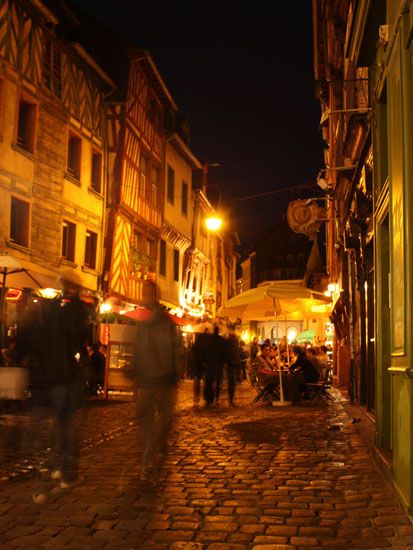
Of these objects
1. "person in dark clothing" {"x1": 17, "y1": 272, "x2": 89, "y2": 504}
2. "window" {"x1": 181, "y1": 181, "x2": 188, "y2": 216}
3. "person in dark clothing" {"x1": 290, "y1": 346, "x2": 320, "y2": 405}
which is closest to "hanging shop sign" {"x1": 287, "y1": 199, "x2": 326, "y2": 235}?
"person in dark clothing" {"x1": 290, "y1": 346, "x2": 320, "y2": 405}

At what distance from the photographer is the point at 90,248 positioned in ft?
75.5

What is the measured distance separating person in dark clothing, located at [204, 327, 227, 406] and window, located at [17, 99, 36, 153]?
7488mm

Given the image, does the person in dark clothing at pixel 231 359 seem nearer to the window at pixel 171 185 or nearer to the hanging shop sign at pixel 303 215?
the hanging shop sign at pixel 303 215

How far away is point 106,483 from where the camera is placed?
6457 mm

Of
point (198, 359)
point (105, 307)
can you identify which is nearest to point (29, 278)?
point (198, 359)

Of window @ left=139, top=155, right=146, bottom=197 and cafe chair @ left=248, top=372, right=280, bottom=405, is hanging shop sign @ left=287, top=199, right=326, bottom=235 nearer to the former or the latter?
window @ left=139, top=155, right=146, bottom=197

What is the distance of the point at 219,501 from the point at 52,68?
1654 cm

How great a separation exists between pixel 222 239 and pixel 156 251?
20.9m

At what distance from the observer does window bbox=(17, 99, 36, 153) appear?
18.9m

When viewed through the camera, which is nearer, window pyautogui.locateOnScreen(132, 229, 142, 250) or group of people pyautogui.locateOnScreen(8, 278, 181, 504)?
group of people pyautogui.locateOnScreen(8, 278, 181, 504)

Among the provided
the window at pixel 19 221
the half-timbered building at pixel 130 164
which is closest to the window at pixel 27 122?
the window at pixel 19 221

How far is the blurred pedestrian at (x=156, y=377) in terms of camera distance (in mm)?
6723

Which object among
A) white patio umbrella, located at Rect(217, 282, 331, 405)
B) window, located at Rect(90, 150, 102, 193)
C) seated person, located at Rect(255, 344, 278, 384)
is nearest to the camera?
white patio umbrella, located at Rect(217, 282, 331, 405)

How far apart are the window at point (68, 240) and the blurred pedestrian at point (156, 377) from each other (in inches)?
573
